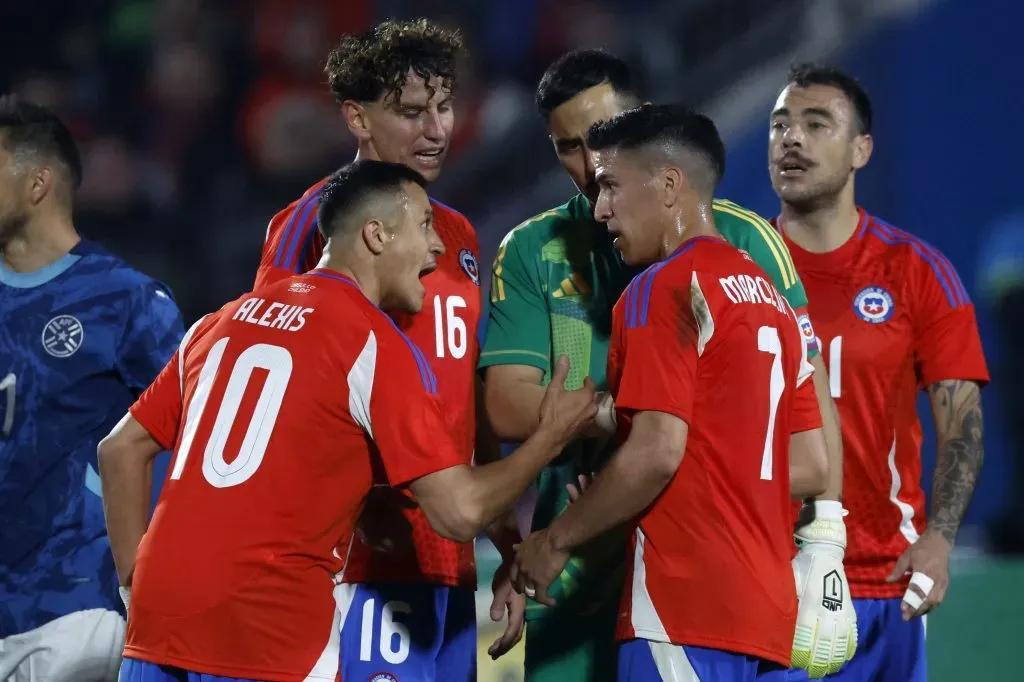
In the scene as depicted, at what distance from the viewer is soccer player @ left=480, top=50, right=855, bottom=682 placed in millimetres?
3332

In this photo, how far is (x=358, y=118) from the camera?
11.9ft

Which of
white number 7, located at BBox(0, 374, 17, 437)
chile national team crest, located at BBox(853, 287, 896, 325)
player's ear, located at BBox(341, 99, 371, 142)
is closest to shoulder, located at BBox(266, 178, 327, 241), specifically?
player's ear, located at BBox(341, 99, 371, 142)

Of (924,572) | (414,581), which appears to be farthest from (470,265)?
(924,572)

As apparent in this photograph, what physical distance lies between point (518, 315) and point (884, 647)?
1.62 metres

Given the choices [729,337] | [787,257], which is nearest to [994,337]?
[787,257]

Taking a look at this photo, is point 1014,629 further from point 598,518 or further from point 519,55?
point 519,55

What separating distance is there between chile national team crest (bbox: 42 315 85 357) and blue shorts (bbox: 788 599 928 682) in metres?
2.45

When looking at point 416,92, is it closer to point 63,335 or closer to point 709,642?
point 63,335

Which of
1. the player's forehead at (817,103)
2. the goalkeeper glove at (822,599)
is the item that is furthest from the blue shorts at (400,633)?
the player's forehead at (817,103)

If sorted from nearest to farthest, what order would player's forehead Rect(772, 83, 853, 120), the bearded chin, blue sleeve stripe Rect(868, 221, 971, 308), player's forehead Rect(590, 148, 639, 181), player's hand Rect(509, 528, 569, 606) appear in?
player's hand Rect(509, 528, 569, 606) < player's forehead Rect(590, 148, 639, 181) < blue sleeve stripe Rect(868, 221, 971, 308) < the bearded chin < player's forehead Rect(772, 83, 853, 120)

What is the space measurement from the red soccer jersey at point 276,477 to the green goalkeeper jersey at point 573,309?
813 mm

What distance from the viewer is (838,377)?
3979 millimetres

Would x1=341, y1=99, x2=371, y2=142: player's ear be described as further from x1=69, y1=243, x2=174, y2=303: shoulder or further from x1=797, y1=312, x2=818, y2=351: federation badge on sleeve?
x1=797, y1=312, x2=818, y2=351: federation badge on sleeve

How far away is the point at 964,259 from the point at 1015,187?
44 centimetres
